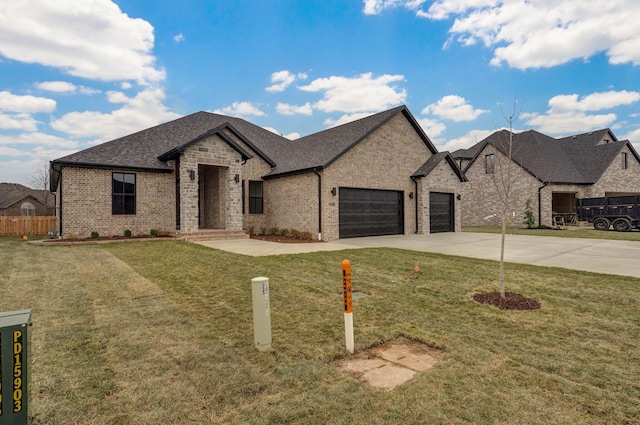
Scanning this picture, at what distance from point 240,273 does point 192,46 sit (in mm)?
15389

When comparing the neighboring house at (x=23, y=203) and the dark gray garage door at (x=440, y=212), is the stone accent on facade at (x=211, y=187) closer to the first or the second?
the dark gray garage door at (x=440, y=212)

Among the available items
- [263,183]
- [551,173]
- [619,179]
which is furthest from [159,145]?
[619,179]

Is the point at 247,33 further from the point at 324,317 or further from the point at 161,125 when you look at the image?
the point at 324,317

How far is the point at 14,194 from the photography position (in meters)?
48.9

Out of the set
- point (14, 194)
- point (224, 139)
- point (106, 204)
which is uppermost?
point (224, 139)

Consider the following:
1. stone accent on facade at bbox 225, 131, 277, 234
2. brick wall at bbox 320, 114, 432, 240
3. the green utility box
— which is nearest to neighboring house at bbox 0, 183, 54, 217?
stone accent on facade at bbox 225, 131, 277, 234

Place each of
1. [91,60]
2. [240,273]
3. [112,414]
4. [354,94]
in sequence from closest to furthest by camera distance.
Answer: [112,414] → [240,273] → [91,60] → [354,94]

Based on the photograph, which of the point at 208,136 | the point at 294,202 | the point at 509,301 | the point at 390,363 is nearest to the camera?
the point at 390,363

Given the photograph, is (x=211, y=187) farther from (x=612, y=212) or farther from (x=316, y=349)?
(x=612, y=212)

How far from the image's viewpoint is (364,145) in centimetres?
1764

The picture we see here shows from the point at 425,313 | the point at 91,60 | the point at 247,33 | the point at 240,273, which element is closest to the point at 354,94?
the point at 247,33

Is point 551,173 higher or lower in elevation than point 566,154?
lower

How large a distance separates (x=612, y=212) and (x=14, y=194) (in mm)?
72577

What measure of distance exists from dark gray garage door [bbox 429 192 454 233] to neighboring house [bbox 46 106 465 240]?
0.22 ft
